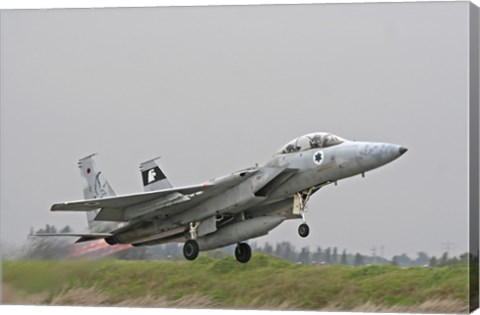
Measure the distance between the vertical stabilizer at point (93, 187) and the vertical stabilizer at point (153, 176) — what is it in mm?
855

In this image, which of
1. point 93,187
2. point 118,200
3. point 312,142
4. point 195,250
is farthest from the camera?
point 93,187

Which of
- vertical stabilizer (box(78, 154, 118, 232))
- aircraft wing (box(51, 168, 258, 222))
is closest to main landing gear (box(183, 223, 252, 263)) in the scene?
aircraft wing (box(51, 168, 258, 222))

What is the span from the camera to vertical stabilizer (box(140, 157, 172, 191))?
2909cm

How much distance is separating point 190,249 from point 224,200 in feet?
3.89

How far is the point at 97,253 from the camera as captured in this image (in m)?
29.5

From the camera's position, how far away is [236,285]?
2827 centimetres

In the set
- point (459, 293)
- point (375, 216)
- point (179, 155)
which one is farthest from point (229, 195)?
point (459, 293)

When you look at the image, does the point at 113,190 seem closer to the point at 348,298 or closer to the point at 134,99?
the point at 134,99

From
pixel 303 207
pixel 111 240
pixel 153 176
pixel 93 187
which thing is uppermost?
pixel 153 176

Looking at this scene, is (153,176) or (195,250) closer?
(195,250)

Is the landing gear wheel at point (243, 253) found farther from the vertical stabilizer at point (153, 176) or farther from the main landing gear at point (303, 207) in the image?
the vertical stabilizer at point (153, 176)

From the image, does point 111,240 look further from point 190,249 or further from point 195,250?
point 195,250

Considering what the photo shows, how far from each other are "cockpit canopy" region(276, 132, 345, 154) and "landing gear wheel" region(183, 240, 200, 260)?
257 cm

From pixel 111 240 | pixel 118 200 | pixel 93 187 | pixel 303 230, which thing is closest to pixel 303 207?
pixel 303 230
